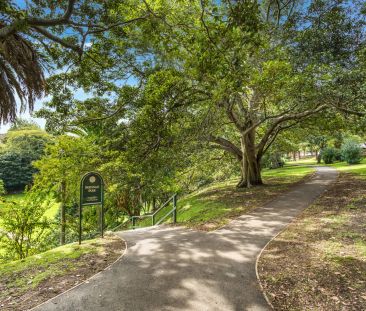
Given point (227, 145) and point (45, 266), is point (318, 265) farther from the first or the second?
point (227, 145)

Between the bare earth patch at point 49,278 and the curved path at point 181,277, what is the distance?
25 cm

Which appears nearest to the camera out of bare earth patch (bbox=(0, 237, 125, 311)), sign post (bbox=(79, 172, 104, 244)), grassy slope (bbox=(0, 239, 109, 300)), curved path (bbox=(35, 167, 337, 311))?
Result: curved path (bbox=(35, 167, 337, 311))

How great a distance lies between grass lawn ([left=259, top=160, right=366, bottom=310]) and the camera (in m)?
3.81

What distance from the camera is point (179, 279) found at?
4461mm

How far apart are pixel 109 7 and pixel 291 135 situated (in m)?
18.6

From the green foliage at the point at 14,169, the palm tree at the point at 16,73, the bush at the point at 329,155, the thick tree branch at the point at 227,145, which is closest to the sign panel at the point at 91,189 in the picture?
the palm tree at the point at 16,73

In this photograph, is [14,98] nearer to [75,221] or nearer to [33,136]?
[75,221]

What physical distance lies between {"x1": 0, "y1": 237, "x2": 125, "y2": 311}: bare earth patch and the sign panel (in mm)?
1241

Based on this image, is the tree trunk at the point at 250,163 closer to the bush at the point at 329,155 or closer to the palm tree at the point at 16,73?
the palm tree at the point at 16,73

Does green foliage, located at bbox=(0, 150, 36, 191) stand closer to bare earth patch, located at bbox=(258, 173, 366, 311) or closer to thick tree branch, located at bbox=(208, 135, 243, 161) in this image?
thick tree branch, located at bbox=(208, 135, 243, 161)

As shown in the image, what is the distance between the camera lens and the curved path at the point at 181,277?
375 centimetres

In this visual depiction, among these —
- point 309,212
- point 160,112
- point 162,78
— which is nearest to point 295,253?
point 309,212

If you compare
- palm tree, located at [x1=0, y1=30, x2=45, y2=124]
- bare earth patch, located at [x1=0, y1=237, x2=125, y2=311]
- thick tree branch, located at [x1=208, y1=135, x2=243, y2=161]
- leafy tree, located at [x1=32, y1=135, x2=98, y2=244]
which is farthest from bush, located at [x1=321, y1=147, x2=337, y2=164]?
palm tree, located at [x1=0, y1=30, x2=45, y2=124]

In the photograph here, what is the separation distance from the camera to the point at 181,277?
14.9 ft
